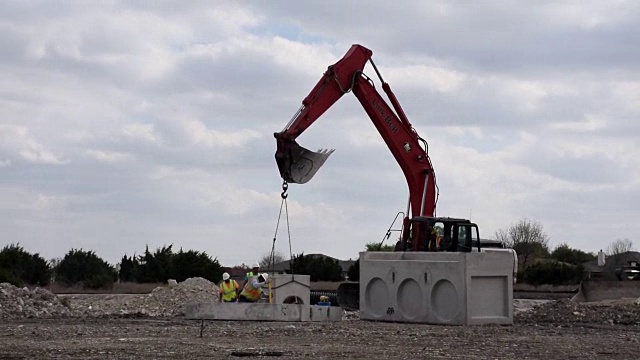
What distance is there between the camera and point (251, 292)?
2777cm

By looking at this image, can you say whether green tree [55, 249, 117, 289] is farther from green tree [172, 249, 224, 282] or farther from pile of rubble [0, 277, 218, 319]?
pile of rubble [0, 277, 218, 319]

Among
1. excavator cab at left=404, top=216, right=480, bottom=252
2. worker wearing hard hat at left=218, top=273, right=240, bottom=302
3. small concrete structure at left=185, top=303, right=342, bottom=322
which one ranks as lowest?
small concrete structure at left=185, top=303, right=342, bottom=322

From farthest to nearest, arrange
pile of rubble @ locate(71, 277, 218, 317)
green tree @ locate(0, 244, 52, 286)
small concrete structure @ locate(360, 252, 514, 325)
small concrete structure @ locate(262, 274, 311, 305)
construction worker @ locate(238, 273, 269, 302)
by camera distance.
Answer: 1. green tree @ locate(0, 244, 52, 286)
2. pile of rubble @ locate(71, 277, 218, 317)
3. construction worker @ locate(238, 273, 269, 302)
4. small concrete structure @ locate(262, 274, 311, 305)
5. small concrete structure @ locate(360, 252, 514, 325)

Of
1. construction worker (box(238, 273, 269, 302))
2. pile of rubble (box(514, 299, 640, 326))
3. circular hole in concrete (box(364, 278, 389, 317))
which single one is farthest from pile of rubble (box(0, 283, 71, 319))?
pile of rubble (box(514, 299, 640, 326))

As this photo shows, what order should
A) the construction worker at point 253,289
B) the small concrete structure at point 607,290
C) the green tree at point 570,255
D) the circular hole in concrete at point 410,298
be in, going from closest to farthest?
the circular hole in concrete at point 410,298 < the construction worker at point 253,289 < the small concrete structure at point 607,290 < the green tree at point 570,255

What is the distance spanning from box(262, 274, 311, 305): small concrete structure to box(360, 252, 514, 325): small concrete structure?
1.80 metres

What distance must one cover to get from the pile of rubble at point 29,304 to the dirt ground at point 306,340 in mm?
4119

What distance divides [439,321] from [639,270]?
803 inches

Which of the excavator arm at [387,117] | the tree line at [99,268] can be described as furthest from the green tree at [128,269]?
the excavator arm at [387,117]

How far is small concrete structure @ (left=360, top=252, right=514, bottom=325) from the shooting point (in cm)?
2572

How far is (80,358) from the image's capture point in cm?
1567

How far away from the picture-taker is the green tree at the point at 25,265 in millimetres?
55438

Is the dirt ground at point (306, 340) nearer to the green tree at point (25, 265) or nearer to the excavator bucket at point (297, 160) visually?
the excavator bucket at point (297, 160)

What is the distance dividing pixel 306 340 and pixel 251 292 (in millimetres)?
8088
